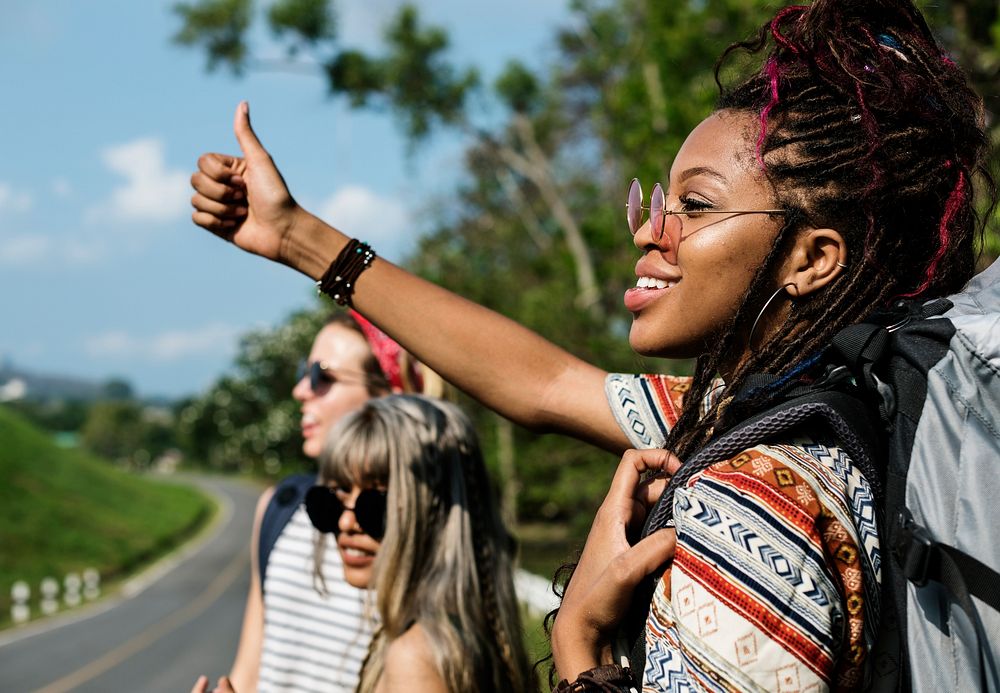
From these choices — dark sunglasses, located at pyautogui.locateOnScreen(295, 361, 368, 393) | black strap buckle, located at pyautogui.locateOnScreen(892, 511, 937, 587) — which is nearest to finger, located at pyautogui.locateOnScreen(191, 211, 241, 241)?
black strap buckle, located at pyautogui.locateOnScreen(892, 511, 937, 587)

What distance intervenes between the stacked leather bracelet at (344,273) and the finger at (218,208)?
24cm

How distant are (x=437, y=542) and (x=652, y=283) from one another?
4.80ft

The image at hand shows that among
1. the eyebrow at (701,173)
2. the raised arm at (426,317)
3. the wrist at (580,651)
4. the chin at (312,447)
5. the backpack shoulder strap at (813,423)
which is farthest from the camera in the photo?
the chin at (312,447)

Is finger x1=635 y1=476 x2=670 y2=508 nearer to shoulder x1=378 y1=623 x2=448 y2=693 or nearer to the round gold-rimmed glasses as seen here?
the round gold-rimmed glasses

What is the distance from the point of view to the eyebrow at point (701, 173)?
1.93 metres

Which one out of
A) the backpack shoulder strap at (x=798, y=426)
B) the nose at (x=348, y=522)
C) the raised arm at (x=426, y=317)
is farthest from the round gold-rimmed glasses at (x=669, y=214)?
the nose at (x=348, y=522)

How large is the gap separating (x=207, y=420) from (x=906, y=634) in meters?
69.1

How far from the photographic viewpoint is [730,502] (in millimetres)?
1564

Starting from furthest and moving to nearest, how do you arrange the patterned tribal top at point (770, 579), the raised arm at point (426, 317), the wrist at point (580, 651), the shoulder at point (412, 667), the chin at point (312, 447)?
the chin at point (312, 447) → the shoulder at point (412, 667) → the raised arm at point (426, 317) → the wrist at point (580, 651) → the patterned tribal top at point (770, 579)

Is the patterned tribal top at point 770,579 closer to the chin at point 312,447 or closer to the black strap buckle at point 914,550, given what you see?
the black strap buckle at point 914,550

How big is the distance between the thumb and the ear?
117 centimetres

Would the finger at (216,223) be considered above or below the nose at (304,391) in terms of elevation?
below

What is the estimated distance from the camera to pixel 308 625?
3680 mm

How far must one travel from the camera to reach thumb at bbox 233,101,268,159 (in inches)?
97.8
